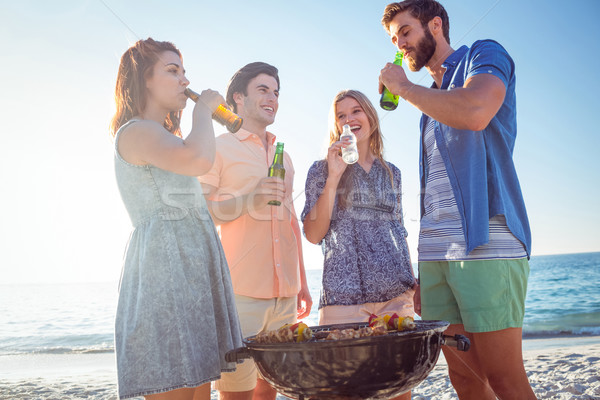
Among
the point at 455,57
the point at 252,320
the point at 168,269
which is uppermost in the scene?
the point at 455,57

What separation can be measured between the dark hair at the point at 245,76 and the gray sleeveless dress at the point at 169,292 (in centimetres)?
153

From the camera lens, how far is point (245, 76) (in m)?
3.42

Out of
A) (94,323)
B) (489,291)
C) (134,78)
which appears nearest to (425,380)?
(489,291)

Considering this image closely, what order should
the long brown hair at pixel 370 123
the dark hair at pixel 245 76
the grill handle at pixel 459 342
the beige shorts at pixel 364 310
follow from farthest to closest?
the dark hair at pixel 245 76, the long brown hair at pixel 370 123, the beige shorts at pixel 364 310, the grill handle at pixel 459 342

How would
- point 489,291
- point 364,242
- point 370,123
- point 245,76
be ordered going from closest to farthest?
point 489,291
point 364,242
point 370,123
point 245,76

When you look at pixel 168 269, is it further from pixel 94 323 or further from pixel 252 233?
pixel 94 323

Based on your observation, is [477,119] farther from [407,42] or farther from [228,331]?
[228,331]

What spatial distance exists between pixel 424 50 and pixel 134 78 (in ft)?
4.95

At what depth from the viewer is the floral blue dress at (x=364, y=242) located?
8.94ft

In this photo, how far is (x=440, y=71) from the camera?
2.48m

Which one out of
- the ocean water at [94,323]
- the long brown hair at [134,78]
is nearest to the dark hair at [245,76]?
the long brown hair at [134,78]

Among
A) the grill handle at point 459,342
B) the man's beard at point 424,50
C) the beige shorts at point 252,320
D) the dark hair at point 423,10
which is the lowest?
the beige shorts at point 252,320

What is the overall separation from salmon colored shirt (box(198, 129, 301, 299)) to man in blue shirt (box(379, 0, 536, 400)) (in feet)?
3.26

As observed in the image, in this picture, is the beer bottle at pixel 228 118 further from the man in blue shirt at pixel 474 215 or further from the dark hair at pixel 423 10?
the dark hair at pixel 423 10
